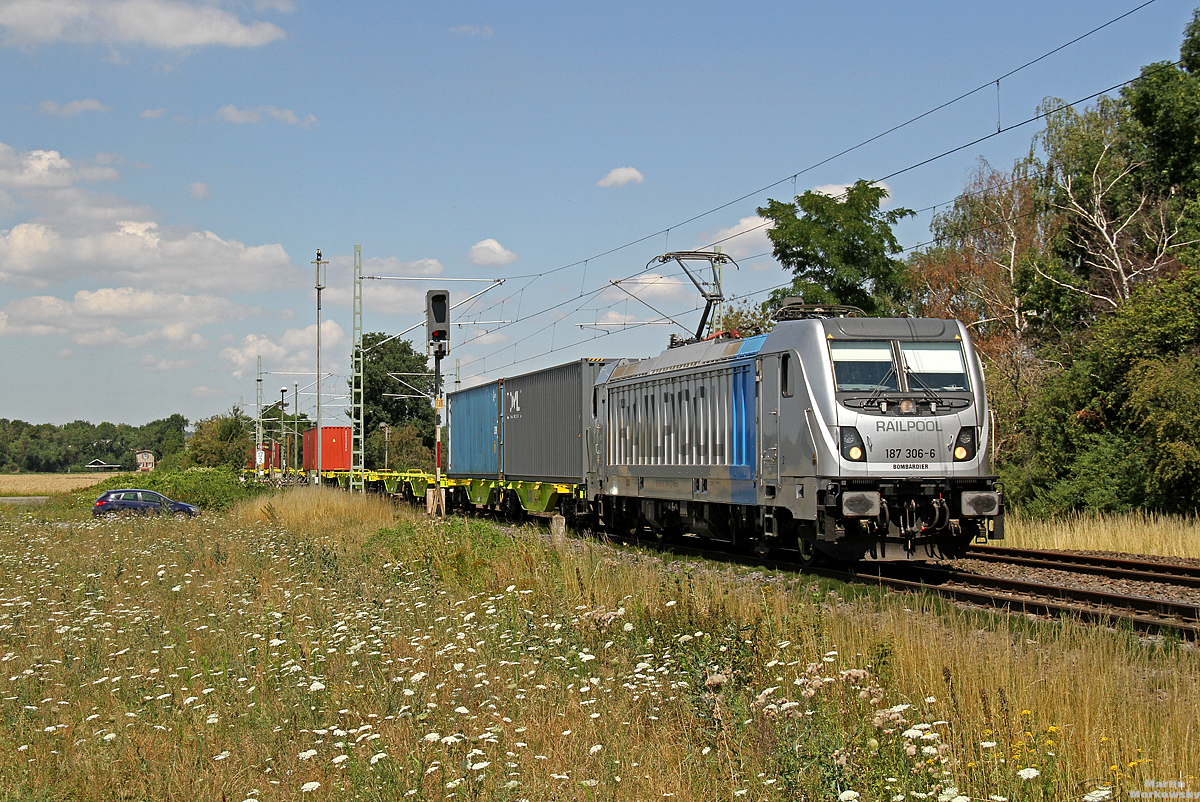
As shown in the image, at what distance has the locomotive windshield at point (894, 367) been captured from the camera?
1403 cm

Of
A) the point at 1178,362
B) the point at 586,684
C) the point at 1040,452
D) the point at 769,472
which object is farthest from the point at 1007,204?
the point at 586,684

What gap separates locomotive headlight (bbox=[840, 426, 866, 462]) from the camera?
44.5 ft

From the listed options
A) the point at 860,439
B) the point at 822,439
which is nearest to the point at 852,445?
the point at 860,439

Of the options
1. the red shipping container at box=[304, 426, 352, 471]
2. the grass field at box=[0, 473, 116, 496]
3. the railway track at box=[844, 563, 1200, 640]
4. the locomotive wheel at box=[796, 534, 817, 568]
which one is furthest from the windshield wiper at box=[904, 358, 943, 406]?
the red shipping container at box=[304, 426, 352, 471]

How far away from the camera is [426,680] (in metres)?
6.91

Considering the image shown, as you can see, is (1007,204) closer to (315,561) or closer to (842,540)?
(842,540)

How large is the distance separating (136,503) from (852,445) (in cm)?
2715

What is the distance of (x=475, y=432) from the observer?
3244cm

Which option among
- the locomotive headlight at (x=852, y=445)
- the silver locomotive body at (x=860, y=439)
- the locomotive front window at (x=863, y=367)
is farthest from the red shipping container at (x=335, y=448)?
the locomotive headlight at (x=852, y=445)

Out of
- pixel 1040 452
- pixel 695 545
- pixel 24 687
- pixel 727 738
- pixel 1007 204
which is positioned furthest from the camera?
pixel 1007 204

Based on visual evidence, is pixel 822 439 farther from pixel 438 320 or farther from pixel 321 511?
pixel 321 511

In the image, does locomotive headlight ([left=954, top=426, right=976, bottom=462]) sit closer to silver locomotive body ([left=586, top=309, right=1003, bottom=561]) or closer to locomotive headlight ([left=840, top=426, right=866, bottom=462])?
silver locomotive body ([left=586, top=309, right=1003, bottom=561])

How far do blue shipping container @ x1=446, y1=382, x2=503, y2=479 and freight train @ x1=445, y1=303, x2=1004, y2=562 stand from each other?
9975 mm

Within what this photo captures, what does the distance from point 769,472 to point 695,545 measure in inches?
239
